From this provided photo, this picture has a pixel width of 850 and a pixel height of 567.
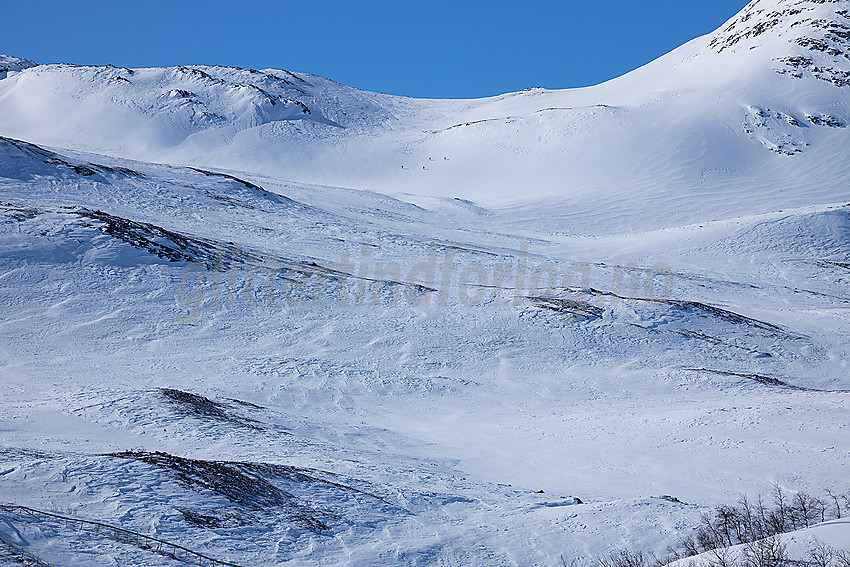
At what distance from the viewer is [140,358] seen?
1834 cm

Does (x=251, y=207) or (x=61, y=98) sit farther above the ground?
(x=61, y=98)

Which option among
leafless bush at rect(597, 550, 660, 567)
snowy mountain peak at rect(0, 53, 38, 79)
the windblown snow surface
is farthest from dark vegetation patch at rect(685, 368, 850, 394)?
snowy mountain peak at rect(0, 53, 38, 79)

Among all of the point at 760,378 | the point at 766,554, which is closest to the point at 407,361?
the point at 760,378

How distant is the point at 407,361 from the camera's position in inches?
780

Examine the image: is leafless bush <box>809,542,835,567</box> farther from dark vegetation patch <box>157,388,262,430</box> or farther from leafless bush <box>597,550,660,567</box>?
dark vegetation patch <box>157,388,262,430</box>

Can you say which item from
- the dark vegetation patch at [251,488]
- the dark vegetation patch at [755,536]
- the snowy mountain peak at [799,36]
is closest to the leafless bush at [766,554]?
the dark vegetation patch at [755,536]

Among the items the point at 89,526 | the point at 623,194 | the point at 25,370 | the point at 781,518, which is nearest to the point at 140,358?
the point at 25,370

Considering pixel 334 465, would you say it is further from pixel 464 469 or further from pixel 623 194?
pixel 623 194

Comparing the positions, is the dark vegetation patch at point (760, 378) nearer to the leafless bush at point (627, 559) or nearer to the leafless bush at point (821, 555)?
the leafless bush at point (627, 559)

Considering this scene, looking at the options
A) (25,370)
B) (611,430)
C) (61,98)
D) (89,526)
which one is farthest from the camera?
(61,98)

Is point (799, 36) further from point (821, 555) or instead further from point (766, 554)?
point (766, 554)

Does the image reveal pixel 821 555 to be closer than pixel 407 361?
Yes

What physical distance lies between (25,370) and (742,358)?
1908 centimetres

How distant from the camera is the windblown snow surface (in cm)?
894
